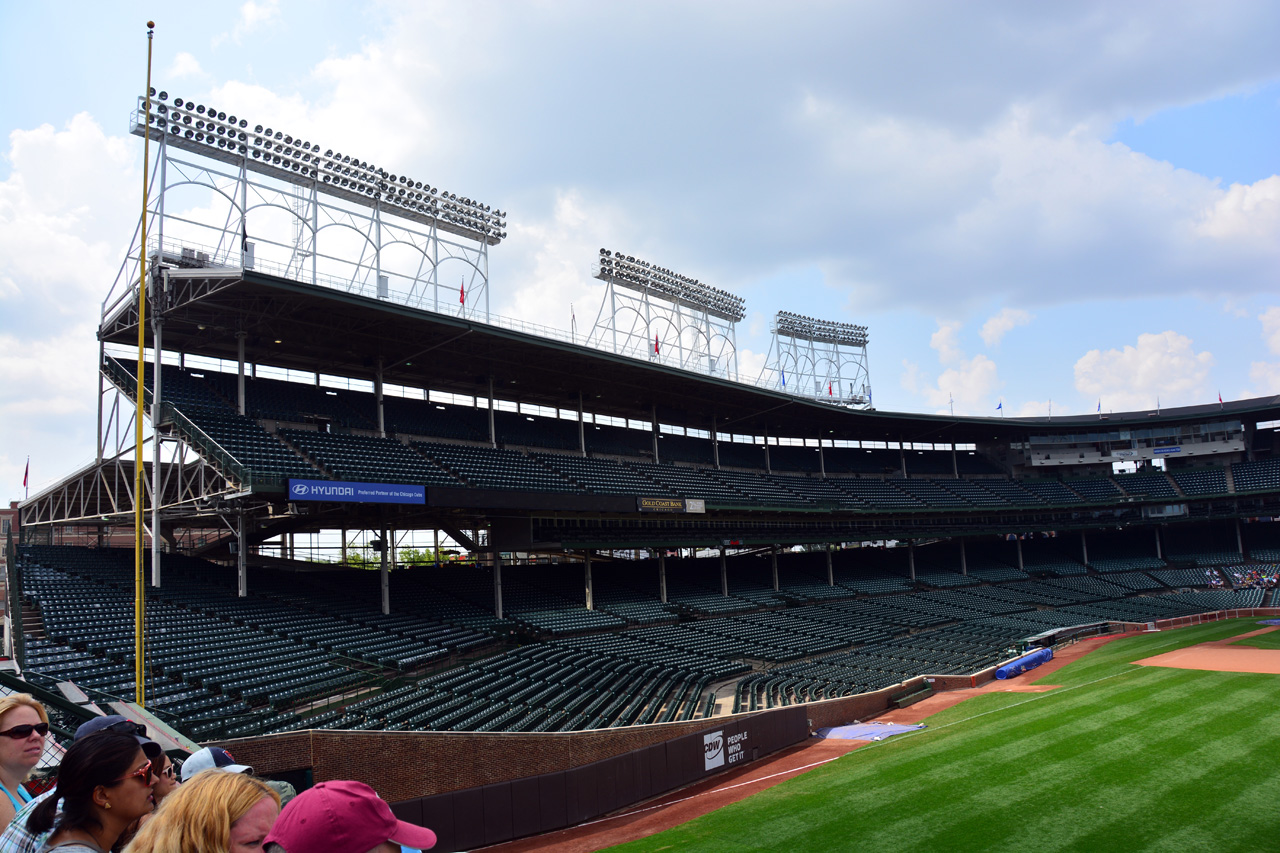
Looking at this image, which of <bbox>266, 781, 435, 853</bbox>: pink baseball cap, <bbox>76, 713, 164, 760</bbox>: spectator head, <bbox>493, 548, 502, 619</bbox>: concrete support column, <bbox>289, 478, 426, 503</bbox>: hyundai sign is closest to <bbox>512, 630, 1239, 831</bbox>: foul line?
<bbox>289, 478, 426, 503</bbox>: hyundai sign

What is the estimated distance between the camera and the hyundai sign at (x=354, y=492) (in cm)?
2377

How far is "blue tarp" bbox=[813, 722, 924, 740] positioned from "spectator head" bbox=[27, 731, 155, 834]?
76.2 feet

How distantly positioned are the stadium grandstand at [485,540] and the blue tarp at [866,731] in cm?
215

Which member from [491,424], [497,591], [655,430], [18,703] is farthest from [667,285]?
[18,703]

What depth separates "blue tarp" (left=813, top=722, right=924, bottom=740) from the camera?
23378mm

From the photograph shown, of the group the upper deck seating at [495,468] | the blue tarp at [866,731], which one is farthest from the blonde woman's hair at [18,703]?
the upper deck seating at [495,468]

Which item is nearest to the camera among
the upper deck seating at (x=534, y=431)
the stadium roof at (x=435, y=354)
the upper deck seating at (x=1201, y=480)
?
the stadium roof at (x=435, y=354)

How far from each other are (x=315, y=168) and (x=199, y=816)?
34024 mm

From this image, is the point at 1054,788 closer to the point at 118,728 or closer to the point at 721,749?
the point at 721,749

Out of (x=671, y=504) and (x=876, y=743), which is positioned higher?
(x=671, y=504)

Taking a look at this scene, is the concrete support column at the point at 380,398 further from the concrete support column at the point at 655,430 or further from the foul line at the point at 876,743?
the foul line at the point at 876,743

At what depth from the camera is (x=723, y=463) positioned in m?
52.5

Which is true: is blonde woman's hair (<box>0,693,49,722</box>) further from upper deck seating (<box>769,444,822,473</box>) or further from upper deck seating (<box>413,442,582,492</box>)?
upper deck seating (<box>769,444,822,473</box>)

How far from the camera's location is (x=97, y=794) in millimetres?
3303
